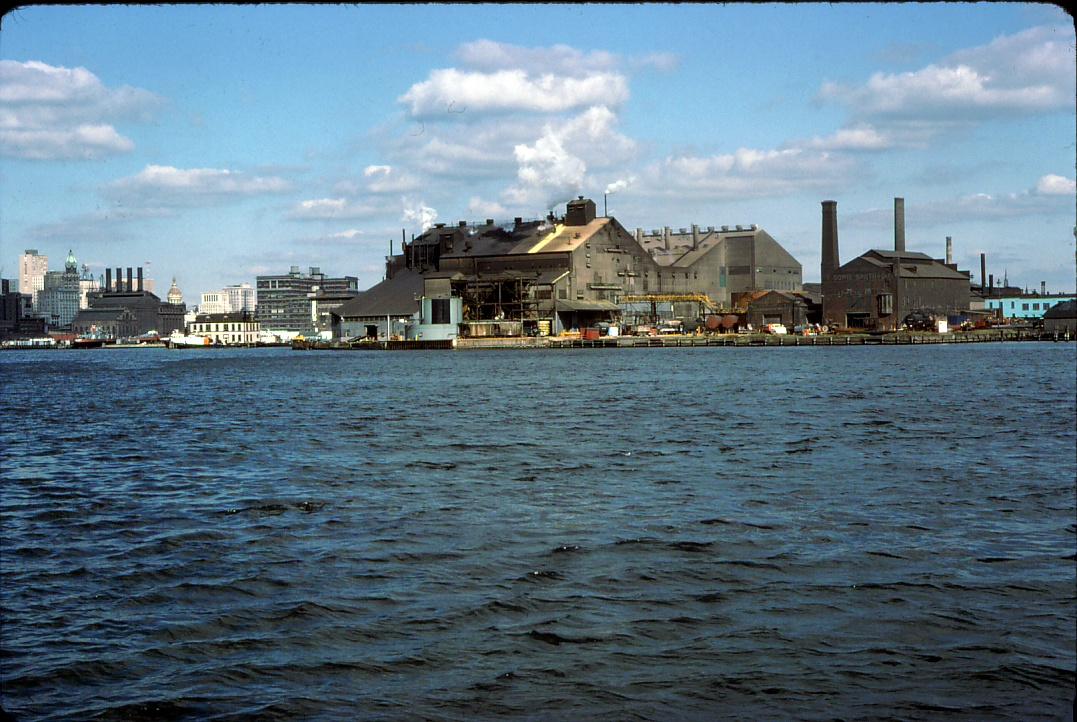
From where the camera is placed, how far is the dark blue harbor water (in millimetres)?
8211

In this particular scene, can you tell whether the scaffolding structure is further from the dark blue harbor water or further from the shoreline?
the dark blue harbor water

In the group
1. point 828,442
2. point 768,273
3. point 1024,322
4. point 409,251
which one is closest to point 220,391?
point 828,442

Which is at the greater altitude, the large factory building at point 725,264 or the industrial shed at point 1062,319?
the large factory building at point 725,264

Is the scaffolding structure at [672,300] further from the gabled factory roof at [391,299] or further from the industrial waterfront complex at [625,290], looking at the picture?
the gabled factory roof at [391,299]

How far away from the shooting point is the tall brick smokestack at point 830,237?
114 metres

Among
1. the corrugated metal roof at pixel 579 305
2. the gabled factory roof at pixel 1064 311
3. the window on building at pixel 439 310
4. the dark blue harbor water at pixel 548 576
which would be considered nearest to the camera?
the dark blue harbor water at pixel 548 576

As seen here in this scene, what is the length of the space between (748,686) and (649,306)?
104248mm

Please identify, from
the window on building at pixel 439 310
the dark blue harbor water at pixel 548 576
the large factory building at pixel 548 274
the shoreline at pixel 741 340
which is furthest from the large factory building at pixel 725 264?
the dark blue harbor water at pixel 548 576

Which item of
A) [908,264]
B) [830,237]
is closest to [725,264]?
[830,237]

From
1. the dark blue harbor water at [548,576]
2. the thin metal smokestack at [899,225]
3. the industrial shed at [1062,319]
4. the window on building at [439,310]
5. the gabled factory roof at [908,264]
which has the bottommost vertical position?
the dark blue harbor water at [548,576]

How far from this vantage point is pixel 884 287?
10644 cm

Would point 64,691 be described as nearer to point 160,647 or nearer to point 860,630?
point 160,647

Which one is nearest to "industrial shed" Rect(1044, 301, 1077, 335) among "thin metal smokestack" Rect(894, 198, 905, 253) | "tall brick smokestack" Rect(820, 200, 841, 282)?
"thin metal smokestack" Rect(894, 198, 905, 253)

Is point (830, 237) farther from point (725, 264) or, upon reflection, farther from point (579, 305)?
point (579, 305)
